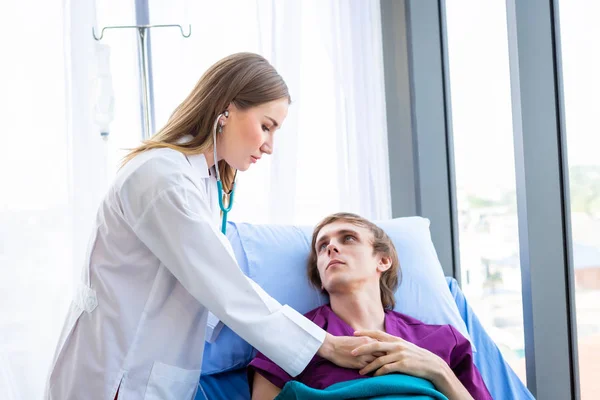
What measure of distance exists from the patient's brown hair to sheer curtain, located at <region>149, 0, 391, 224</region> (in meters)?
1.04

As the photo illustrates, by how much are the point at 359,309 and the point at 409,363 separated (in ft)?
1.12

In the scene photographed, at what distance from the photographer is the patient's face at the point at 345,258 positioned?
5.99 feet

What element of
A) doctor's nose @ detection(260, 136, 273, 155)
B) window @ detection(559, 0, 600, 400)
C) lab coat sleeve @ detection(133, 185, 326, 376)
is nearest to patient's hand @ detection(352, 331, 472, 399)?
lab coat sleeve @ detection(133, 185, 326, 376)

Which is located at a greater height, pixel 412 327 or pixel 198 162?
pixel 198 162

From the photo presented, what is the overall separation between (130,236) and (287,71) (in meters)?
1.71

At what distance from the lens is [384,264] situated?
1.95 metres

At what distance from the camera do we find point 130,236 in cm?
150

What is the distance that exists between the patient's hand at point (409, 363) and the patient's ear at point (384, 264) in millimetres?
386

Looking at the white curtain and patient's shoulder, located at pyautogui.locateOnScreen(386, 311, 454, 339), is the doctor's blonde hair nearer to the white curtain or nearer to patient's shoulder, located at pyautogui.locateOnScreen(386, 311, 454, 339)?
patient's shoulder, located at pyautogui.locateOnScreen(386, 311, 454, 339)

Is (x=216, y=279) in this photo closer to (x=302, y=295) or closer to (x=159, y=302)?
(x=159, y=302)

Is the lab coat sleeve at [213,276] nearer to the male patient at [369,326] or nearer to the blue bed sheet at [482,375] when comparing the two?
the male patient at [369,326]

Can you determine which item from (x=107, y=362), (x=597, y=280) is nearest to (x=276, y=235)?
(x=107, y=362)

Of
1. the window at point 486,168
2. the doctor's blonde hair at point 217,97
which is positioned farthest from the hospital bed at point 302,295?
the window at point 486,168

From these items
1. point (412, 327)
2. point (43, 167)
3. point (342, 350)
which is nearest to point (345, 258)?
point (412, 327)
